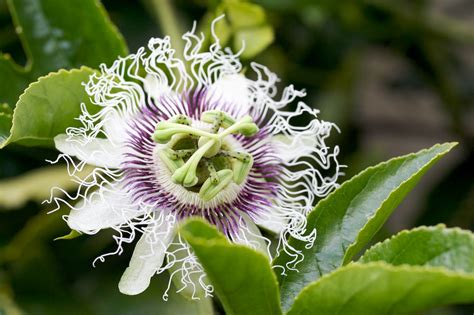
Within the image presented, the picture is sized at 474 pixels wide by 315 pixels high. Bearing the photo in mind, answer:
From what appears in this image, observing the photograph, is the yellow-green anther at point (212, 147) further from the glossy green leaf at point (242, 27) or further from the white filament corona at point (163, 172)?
the glossy green leaf at point (242, 27)

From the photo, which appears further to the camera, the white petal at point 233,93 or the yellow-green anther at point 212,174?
the white petal at point 233,93

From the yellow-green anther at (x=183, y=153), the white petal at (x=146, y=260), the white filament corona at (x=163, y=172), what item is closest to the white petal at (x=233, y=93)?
the white filament corona at (x=163, y=172)

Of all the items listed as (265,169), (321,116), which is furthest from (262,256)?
(321,116)

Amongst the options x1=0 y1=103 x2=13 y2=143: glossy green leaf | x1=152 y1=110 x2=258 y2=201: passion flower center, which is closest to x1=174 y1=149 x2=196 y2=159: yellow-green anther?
x1=152 y1=110 x2=258 y2=201: passion flower center

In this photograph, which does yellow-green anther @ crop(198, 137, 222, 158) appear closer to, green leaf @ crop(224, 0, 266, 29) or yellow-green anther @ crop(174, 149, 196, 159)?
yellow-green anther @ crop(174, 149, 196, 159)

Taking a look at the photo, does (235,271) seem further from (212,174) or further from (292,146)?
(292,146)
